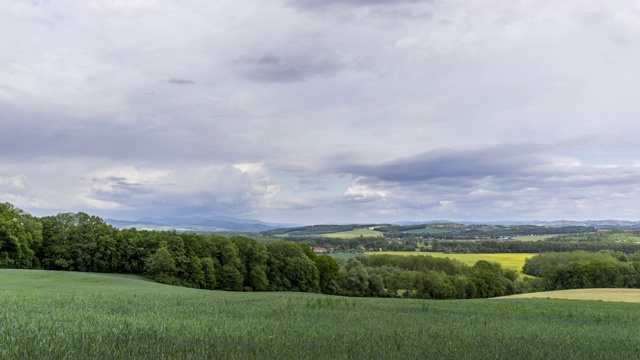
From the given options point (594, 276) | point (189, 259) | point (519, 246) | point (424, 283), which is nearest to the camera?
point (189, 259)

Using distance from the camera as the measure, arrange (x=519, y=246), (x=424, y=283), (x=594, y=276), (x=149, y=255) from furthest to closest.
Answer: (x=519, y=246) < (x=424, y=283) < (x=594, y=276) < (x=149, y=255)

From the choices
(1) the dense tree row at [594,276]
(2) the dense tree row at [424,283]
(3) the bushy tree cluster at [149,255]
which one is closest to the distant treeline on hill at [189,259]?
(3) the bushy tree cluster at [149,255]

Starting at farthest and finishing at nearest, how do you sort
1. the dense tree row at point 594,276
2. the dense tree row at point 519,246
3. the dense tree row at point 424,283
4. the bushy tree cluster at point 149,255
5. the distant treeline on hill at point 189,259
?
the dense tree row at point 519,246 → the dense tree row at point 424,283 → the dense tree row at point 594,276 → the distant treeline on hill at point 189,259 → the bushy tree cluster at point 149,255

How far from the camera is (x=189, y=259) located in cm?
6925

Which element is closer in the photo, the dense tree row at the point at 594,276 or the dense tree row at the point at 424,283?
the dense tree row at the point at 594,276

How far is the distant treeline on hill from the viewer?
65.4m

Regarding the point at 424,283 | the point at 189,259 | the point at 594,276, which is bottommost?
the point at 424,283

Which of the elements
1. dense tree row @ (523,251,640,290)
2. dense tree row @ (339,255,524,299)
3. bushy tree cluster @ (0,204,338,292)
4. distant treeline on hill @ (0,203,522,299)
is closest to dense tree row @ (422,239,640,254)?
dense tree row @ (339,255,524,299)

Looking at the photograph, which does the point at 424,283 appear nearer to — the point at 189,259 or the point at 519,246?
the point at 189,259

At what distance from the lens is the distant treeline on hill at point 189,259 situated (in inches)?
2576

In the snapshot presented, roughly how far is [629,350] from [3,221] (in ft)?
241

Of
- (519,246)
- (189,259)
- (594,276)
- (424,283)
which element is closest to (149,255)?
(189,259)

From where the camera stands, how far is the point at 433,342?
25.8ft

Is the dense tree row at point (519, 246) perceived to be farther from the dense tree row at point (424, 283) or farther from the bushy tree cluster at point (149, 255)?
the bushy tree cluster at point (149, 255)
